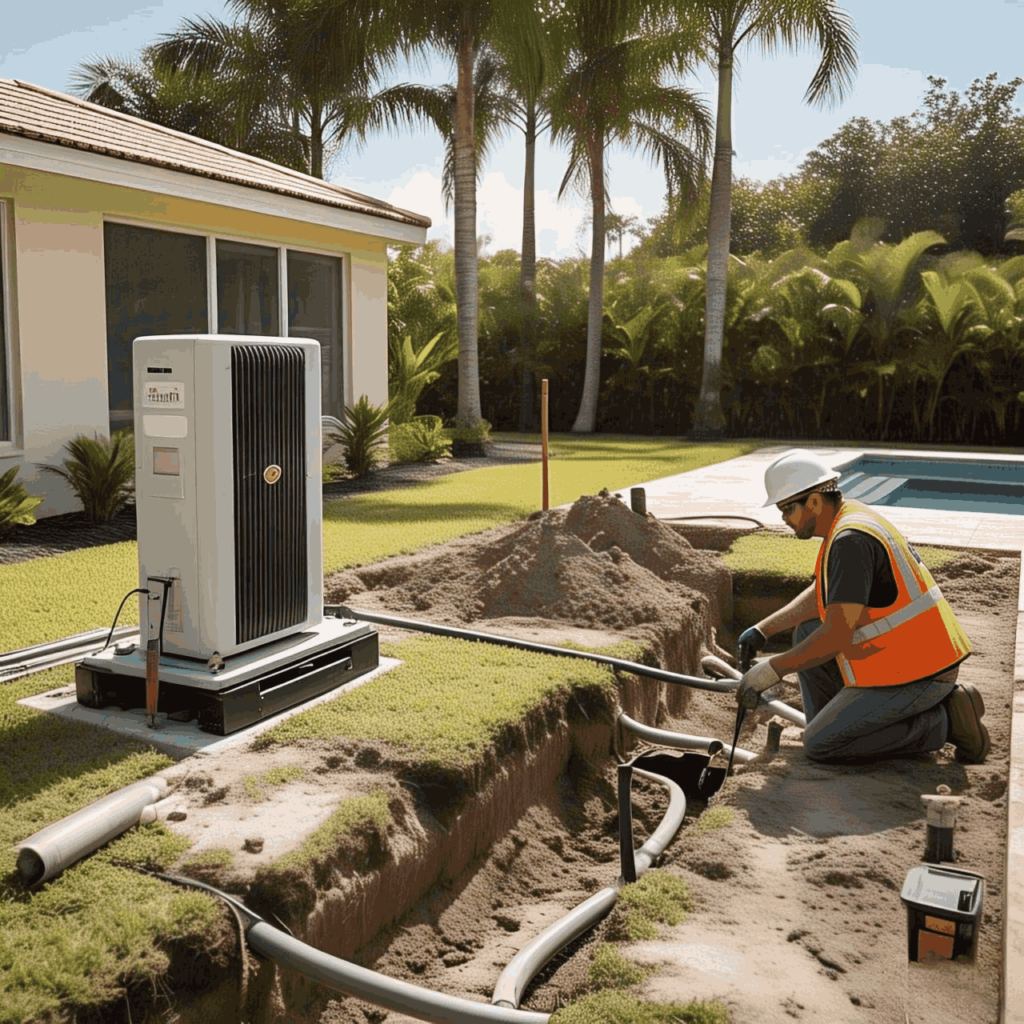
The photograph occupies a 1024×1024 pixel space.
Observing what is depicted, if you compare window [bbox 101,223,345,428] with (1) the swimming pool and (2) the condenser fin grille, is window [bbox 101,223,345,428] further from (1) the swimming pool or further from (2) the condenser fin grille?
(1) the swimming pool

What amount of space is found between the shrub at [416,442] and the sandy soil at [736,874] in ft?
29.2

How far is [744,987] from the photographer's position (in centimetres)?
267

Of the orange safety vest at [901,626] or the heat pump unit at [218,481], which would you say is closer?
the heat pump unit at [218,481]

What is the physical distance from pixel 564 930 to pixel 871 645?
1.87 m

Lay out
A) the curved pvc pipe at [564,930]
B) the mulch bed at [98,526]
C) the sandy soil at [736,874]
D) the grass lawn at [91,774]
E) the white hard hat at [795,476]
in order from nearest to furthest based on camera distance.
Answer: the grass lawn at [91,774] < the sandy soil at [736,874] < the curved pvc pipe at [564,930] < the white hard hat at [795,476] < the mulch bed at [98,526]

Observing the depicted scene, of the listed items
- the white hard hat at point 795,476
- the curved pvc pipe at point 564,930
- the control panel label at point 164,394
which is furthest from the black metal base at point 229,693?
the white hard hat at point 795,476

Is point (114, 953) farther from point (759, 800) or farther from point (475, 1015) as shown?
point (759, 800)

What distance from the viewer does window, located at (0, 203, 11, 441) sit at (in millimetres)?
9109

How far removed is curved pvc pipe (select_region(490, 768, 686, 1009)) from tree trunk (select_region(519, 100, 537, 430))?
2005 centimetres

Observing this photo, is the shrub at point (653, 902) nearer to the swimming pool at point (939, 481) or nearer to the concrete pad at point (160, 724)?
the concrete pad at point (160, 724)

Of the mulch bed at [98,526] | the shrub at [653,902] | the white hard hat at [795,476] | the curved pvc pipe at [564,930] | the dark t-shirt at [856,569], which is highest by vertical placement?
the white hard hat at [795,476]

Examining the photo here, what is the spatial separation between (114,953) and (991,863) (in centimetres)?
271

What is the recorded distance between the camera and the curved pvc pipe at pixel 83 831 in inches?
113

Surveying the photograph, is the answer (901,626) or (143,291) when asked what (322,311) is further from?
(901,626)
